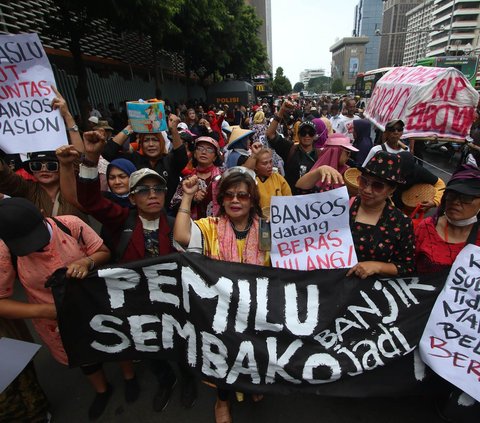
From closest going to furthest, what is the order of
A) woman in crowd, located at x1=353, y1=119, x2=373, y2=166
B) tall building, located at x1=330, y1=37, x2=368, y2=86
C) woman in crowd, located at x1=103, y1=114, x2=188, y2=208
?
woman in crowd, located at x1=103, y1=114, x2=188, y2=208 → woman in crowd, located at x1=353, y1=119, x2=373, y2=166 → tall building, located at x1=330, y1=37, x2=368, y2=86

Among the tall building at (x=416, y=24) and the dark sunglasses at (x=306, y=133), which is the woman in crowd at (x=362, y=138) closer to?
the dark sunglasses at (x=306, y=133)

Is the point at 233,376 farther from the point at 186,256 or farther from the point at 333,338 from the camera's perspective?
the point at 186,256

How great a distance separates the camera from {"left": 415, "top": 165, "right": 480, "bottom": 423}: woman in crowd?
6.52 ft

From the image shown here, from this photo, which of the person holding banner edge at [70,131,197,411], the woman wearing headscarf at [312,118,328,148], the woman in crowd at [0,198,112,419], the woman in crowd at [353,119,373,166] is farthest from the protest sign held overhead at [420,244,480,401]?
the woman in crowd at [353,119,373,166]

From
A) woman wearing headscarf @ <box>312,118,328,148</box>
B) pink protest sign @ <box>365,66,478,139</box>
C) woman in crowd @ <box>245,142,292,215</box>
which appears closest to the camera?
woman in crowd @ <box>245,142,292,215</box>

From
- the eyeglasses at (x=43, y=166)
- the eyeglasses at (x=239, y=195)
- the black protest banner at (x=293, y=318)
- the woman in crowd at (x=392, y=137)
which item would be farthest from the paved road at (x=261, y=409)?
the woman in crowd at (x=392, y=137)

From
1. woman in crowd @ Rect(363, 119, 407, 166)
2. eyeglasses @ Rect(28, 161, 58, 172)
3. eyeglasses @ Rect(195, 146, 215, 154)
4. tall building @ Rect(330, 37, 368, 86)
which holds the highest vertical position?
tall building @ Rect(330, 37, 368, 86)

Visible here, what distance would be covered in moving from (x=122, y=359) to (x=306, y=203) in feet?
5.87

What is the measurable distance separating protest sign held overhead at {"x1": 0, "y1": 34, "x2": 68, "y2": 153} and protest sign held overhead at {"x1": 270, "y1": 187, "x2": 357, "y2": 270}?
174 centimetres

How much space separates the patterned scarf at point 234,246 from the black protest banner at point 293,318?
13cm

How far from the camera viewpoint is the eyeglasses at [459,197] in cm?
197

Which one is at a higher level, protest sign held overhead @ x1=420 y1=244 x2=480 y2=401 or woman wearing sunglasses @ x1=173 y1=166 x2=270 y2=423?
woman wearing sunglasses @ x1=173 y1=166 x2=270 y2=423

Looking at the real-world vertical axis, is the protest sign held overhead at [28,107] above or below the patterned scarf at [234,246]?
above

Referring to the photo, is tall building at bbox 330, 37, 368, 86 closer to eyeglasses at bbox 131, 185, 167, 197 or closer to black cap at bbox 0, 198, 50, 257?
eyeglasses at bbox 131, 185, 167, 197
